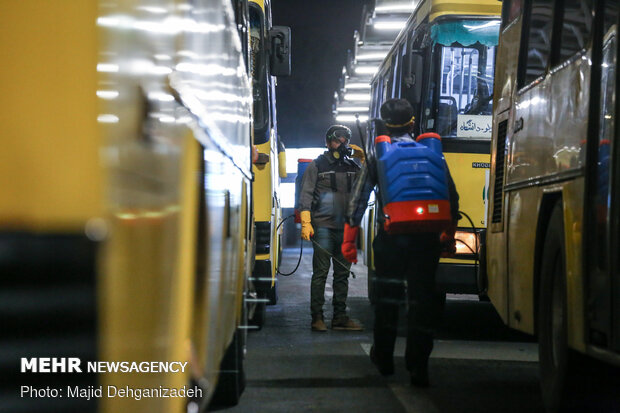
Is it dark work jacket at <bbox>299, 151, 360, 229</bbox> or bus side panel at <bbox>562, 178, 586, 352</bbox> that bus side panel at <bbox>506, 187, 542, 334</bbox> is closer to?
bus side panel at <bbox>562, 178, 586, 352</bbox>

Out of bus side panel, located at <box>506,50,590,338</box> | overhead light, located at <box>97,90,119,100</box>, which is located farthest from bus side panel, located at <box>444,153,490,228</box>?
overhead light, located at <box>97,90,119,100</box>

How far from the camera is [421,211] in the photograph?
21.7ft

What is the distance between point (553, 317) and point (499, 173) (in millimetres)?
1877

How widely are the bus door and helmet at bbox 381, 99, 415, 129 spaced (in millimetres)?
2560

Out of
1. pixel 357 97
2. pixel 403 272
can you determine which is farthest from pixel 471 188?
pixel 357 97

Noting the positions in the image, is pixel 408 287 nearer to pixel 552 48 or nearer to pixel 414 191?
pixel 414 191

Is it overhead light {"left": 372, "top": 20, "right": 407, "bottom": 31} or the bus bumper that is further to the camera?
overhead light {"left": 372, "top": 20, "right": 407, "bottom": 31}

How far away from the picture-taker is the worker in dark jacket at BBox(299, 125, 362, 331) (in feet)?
32.5

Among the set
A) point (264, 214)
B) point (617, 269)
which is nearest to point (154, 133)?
point (617, 269)

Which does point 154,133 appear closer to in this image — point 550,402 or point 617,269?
point 617,269

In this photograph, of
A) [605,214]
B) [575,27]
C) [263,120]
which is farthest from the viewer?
[263,120]

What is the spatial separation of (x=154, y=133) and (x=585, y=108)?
9.29 ft

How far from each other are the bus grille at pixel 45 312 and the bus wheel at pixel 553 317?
3.32 m

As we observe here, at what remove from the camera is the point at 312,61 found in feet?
98.3
